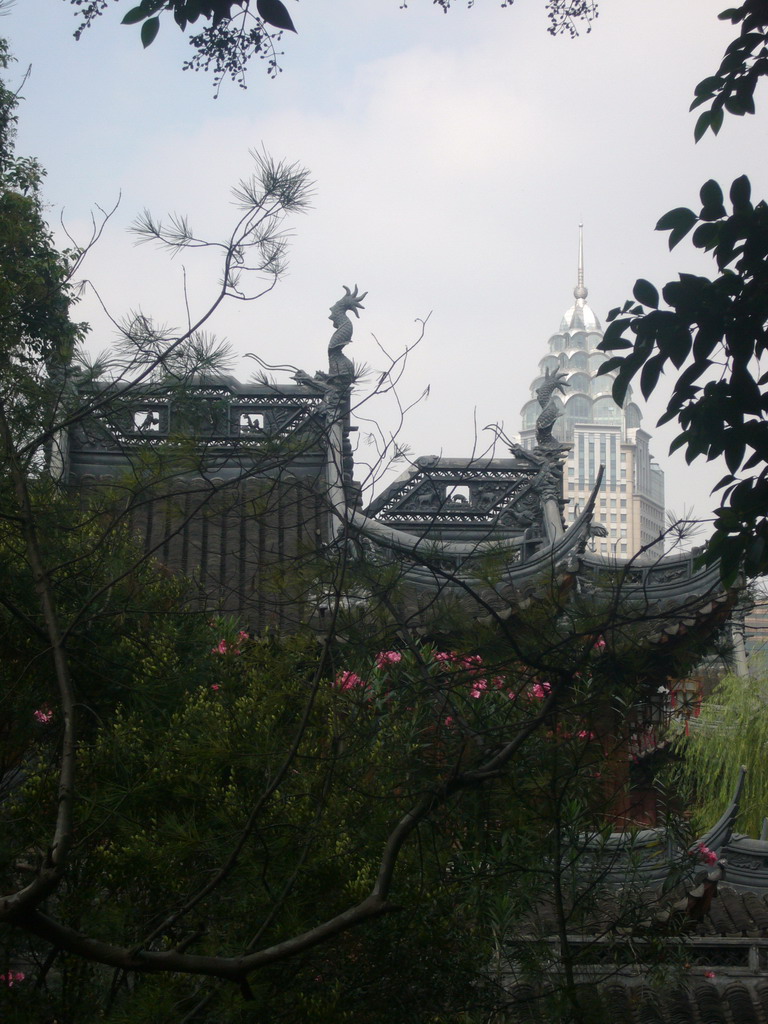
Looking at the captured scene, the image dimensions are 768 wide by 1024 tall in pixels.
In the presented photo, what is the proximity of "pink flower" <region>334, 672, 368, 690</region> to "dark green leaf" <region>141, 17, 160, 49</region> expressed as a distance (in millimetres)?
A: 1877

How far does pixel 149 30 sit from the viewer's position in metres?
3.28

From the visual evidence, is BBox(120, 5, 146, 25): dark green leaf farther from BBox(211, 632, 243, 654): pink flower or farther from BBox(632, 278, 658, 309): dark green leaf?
BBox(211, 632, 243, 654): pink flower

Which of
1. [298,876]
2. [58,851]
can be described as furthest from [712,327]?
[58,851]

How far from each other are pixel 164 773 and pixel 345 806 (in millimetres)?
611

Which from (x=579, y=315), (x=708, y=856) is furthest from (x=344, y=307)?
(x=579, y=315)

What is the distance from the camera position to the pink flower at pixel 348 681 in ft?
11.7

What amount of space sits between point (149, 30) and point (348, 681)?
2.02 m

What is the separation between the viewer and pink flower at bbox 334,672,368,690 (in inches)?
140

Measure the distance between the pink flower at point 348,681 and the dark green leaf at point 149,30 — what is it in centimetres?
188

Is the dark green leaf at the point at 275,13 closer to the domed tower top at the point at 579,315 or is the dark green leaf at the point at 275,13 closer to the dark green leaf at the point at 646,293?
the dark green leaf at the point at 646,293

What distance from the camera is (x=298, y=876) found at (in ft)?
11.4

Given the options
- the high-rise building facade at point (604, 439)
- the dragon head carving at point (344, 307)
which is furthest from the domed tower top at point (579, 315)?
the dragon head carving at point (344, 307)

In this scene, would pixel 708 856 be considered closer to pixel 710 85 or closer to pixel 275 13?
pixel 710 85

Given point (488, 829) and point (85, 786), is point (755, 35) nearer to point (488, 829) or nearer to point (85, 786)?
point (488, 829)
